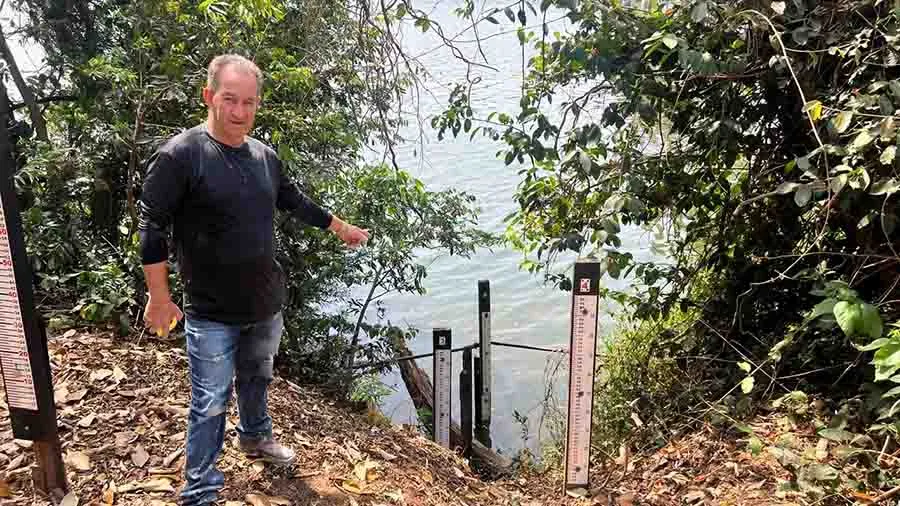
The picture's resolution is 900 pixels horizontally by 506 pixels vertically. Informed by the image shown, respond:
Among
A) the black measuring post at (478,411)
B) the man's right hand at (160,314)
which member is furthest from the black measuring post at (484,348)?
the man's right hand at (160,314)

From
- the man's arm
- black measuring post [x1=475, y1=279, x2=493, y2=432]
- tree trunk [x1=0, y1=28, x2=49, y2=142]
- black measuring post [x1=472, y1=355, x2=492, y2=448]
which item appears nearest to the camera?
the man's arm

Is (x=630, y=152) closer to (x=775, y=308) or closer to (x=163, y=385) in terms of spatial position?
(x=775, y=308)

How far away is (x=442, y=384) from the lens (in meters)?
5.12

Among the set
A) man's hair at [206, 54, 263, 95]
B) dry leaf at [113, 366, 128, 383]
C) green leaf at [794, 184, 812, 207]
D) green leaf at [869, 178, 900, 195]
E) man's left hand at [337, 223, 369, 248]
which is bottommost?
dry leaf at [113, 366, 128, 383]

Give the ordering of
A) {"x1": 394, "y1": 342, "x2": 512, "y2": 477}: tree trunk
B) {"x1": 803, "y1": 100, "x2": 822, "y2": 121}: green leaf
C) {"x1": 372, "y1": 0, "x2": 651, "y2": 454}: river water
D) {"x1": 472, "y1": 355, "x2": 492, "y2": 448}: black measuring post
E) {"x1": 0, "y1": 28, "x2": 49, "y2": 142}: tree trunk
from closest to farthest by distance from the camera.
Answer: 1. {"x1": 803, "y1": 100, "x2": 822, "y2": 121}: green leaf
2. {"x1": 0, "y1": 28, "x2": 49, "y2": 142}: tree trunk
3. {"x1": 394, "y1": 342, "x2": 512, "y2": 477}: tree trunk
4. {"x1": 472, "y1": 355, "x2": 492, "y2": 448}: black measuring post
5. {"x1": 372, "y1": 0, "x2": 651, "y2": 454}: river water

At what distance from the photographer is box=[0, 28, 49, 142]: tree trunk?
4.15 meters

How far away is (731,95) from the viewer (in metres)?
3.39

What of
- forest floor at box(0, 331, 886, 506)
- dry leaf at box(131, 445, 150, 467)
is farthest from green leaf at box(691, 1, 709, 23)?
dry leaf at box(131, 445, 150, 467)

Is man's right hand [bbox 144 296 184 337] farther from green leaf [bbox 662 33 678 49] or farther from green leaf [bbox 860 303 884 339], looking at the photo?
green leaf [bbox 860 303 884 339]

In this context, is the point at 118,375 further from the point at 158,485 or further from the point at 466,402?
the point at 466,402

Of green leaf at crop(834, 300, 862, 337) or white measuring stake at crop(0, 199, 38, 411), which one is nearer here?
white measuring stake at crop(0, 199, 38, 411)

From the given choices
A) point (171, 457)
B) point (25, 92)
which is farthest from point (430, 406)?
point (25, 92)

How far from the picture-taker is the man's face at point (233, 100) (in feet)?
7.38

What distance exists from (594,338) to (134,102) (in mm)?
3108
